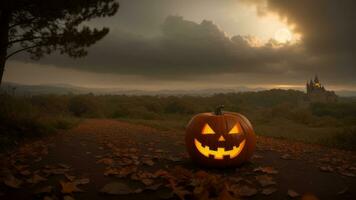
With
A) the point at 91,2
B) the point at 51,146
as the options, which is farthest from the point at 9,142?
the point at 91,2

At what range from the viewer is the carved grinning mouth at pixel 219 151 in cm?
504

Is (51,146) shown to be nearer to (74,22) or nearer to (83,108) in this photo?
(74,22)

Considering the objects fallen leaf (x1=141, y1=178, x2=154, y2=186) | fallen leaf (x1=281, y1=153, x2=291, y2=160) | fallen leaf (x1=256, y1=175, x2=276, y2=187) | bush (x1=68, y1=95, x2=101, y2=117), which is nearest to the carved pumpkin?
fallen leaf (x1=256, y1=175, x2=276, y2=187)

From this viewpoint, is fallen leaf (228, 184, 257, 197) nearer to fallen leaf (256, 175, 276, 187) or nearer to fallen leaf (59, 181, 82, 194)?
fallen leaf (256, 175, 276, 187)

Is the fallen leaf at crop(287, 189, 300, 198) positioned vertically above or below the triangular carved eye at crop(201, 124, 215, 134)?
below

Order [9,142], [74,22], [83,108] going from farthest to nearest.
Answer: [83,108] → [74,22] → [9,142]

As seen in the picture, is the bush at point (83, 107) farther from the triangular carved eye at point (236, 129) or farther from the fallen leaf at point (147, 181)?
the fallen leaf at point (147, 181)

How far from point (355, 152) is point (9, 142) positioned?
8.90 meters

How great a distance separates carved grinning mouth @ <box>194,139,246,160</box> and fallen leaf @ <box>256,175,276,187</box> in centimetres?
85

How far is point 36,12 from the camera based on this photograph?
8547mm

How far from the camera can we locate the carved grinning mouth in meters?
5.04

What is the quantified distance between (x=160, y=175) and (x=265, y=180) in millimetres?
1652

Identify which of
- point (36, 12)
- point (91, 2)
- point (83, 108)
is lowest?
point (83, 108)

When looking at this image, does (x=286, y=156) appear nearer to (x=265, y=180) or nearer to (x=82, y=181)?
(x=265, y=180)
